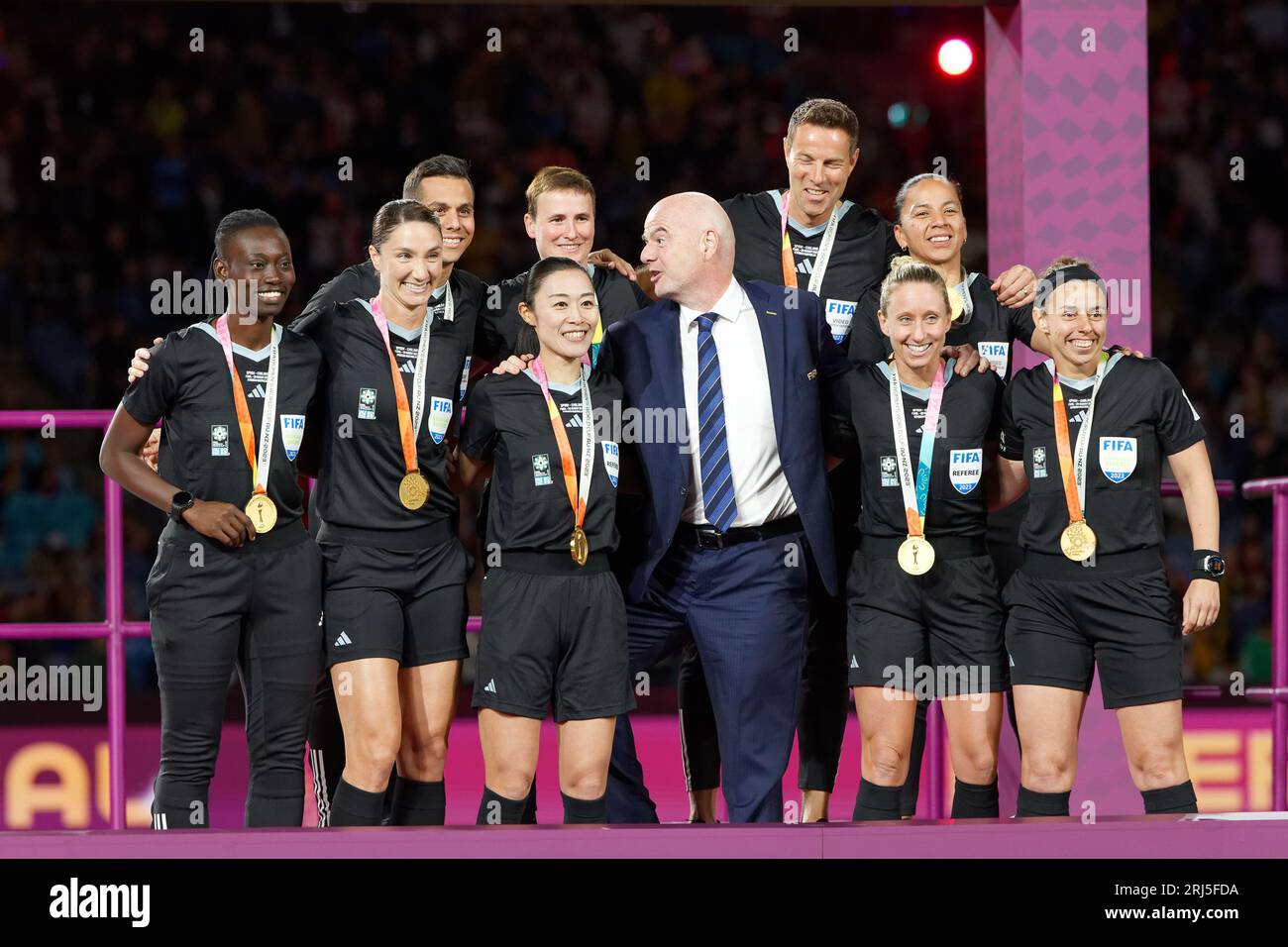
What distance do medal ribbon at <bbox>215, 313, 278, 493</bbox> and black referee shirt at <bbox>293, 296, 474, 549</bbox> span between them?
174 millimetres

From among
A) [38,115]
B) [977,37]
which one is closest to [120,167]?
[38,115]

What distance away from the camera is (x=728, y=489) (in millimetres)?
4172

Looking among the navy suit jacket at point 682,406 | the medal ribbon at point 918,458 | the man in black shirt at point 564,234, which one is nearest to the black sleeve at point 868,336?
the navy suit jacket at point 682,406

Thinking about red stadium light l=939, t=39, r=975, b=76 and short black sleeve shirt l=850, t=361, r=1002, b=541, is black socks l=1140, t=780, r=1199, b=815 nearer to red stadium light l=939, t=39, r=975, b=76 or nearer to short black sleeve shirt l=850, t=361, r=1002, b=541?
short black sleeve shirt l=850, t=361, r=1002, b=541

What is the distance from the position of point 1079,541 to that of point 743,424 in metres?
0.89

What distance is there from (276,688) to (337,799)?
0.34 meters

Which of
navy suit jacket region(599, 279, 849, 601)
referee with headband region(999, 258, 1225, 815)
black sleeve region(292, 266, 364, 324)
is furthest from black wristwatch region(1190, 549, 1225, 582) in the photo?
black sleeve region(292, 266, 364, 324)

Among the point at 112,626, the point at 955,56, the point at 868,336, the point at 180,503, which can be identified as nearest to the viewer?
the point at 180,503

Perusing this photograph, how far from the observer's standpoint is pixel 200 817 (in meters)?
4.01

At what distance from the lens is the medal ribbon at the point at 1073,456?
4070 millimetres

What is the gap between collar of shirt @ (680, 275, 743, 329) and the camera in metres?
4.25

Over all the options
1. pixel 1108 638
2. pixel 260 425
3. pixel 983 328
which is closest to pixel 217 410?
pixel 260 425

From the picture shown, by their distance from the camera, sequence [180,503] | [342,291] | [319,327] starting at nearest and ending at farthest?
[180,503] < [319,327] < [342,291]

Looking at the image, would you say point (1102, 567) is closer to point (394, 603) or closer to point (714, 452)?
point (714, 452)
